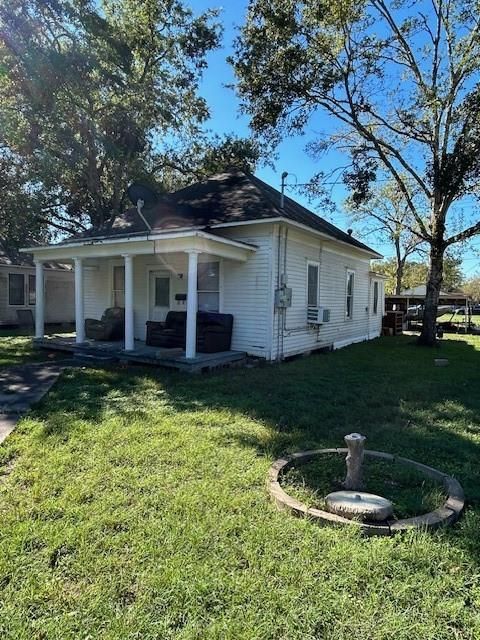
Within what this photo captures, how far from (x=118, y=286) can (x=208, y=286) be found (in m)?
3.70

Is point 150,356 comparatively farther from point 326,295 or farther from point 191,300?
point 326,295

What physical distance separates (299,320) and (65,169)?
11.7m

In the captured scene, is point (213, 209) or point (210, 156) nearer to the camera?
point (213, 209)

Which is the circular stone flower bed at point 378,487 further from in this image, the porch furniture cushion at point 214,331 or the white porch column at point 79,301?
the white porch column at point 79,301

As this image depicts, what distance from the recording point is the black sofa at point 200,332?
9.38 m

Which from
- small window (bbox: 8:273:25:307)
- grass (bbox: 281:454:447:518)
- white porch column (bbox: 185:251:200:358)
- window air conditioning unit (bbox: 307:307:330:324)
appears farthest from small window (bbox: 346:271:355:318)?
small window (bbox: 8:273:25:307)

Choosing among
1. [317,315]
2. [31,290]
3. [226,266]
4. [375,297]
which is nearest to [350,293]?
A: [375,297]

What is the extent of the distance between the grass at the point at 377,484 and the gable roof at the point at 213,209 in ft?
20.2

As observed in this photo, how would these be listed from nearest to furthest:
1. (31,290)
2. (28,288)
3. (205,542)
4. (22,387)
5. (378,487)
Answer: (205,542) < (378,487) < (22,387) < (28,288) < (31,290)

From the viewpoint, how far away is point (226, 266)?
33.0 ft

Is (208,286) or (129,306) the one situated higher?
(208,286)

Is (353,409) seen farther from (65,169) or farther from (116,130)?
(65,169)

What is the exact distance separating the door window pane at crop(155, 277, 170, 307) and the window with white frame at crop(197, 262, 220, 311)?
1.21m

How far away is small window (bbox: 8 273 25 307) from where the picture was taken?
17.7 meters
